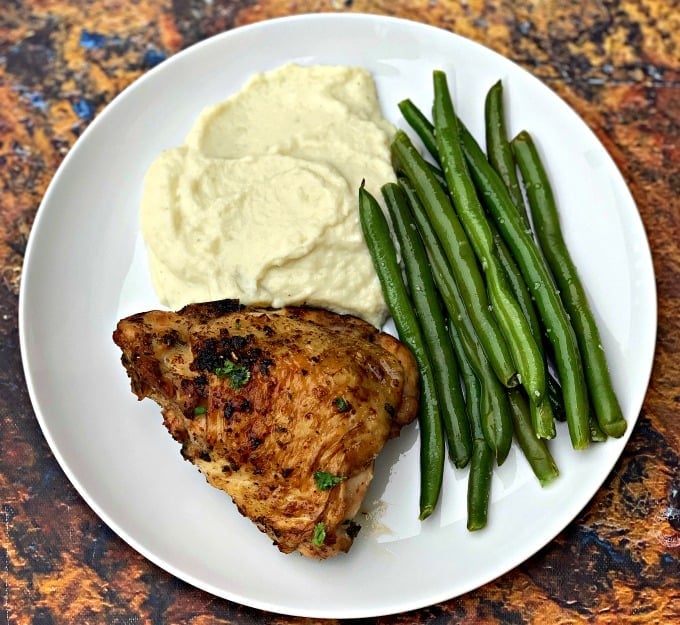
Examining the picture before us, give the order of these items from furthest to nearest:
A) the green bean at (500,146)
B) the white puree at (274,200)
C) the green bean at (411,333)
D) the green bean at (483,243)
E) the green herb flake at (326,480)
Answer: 1. the green bean at (500,146)
2. the white puree at (274,200)
3. the green bean at (411,333)
4. the green bean at (483,243)
5. the green herb flake at (326,480)

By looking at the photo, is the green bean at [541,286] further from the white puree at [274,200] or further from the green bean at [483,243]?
the white puree at [274,200]

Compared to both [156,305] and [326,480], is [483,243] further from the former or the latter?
[156,305]

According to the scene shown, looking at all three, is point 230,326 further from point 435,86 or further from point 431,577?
point 435,86

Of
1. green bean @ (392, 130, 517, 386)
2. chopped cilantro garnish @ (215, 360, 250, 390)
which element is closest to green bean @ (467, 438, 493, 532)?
green bean @ (392, 130, 517, 386)

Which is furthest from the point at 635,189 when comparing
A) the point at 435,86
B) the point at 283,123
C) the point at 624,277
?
the point at 283,123

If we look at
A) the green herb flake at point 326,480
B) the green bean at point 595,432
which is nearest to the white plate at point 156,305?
the green bean at point 595,432

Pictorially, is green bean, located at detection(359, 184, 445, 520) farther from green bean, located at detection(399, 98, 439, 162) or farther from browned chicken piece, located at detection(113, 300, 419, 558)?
green bean, located at detection(399, 98, 439, 162)
